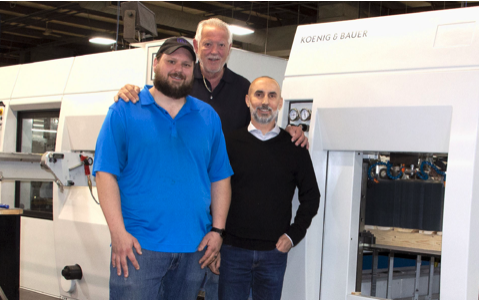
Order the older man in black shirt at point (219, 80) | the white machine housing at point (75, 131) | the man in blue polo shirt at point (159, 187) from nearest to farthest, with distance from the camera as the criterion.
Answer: the man in blue polo shirt at point (159, 187) → the older man in black shirt at point (219, 80) → the white machine housing at point (75, 131)

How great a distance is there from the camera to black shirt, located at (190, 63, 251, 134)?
2777 mm

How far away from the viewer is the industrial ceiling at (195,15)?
8.21m

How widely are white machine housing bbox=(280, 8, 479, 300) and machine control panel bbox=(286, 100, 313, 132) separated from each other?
0.04m

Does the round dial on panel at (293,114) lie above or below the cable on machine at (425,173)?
above

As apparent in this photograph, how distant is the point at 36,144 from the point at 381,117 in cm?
358

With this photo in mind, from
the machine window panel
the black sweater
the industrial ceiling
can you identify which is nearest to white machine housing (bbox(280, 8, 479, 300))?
the black sweater

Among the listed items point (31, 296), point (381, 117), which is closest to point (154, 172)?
point (381, 117)

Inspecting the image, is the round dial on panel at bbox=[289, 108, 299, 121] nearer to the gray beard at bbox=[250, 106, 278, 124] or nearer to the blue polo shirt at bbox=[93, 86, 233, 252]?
the gray beard at bbox=[250, 106, 278, 124]

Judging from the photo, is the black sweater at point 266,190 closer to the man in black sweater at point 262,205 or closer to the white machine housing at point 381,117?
the man in black sweater at point 262,205

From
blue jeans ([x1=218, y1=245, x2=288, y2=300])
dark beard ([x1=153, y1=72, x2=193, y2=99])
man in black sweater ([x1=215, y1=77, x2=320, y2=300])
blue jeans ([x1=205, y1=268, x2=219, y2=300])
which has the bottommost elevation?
blue jeans ([x1=205, y1=268, x2=219, y2=300])

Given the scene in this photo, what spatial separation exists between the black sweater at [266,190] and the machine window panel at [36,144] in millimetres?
2741

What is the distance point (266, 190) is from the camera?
247 cm

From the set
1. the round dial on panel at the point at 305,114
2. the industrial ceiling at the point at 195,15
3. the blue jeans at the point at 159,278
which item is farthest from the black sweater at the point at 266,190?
the industrial ceiling at the point at 195,15

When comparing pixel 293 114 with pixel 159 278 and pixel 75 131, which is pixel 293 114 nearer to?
pixel 159 278
